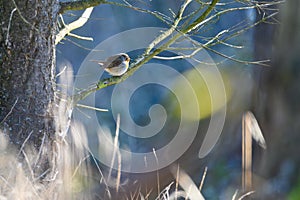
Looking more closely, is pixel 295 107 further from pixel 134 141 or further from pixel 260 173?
pixel 134 141

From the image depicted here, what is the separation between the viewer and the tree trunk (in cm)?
285

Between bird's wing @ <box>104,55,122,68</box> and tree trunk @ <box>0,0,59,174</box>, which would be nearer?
tree trunk @ <box>0,0,59,174</box>

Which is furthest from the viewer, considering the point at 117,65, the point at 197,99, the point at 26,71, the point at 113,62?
the point at 113,62

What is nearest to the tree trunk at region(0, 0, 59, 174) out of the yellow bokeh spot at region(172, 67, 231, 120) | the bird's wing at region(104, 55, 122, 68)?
the yellow bokeh spot at region(172, 67, 231, 120)

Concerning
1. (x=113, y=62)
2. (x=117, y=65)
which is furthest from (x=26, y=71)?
(x=113, y=62)

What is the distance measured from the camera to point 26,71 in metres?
2.91

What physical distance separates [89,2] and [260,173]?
2789 millimetres

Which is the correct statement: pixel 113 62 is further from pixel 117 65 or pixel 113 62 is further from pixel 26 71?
pixel 26 71

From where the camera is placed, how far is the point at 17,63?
289 centimetres

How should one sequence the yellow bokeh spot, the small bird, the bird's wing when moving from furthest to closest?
1. the bird's wing
2. the small bird
3. the yellow bokeh spot

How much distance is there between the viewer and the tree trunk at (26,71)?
9.36ft

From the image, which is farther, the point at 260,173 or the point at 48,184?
the point at 48,184

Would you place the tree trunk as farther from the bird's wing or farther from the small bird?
the bird's wing

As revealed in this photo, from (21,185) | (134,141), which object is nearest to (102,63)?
(134,141)
